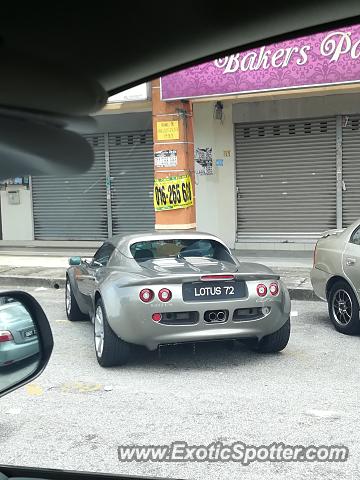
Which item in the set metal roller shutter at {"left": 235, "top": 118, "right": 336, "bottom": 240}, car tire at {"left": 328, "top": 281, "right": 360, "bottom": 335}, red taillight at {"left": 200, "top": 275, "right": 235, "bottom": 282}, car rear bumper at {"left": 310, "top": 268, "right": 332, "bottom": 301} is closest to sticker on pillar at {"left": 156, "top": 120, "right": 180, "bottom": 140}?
metal roller shutter at {"left": 235, "top": 118, "right": 336, "bottom": 240}

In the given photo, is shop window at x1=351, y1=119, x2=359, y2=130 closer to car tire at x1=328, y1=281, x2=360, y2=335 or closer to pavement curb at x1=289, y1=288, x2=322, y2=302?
pavement curb at x1=289, y1=288, x2=322, y2=302

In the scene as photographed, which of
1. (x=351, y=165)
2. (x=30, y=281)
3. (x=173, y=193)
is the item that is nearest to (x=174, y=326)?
(x=30, y=281)

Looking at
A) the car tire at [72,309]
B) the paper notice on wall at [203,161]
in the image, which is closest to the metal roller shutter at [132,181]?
the paper notice on wall at [203,161]

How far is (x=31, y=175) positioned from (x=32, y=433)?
10.3 feet

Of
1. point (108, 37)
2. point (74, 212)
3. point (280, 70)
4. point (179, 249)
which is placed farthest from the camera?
point (74, 212)

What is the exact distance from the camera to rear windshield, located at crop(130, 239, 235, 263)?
6.60 metres

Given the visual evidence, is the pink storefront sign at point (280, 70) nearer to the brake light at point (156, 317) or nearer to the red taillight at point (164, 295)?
the red taillight at point (164, 295)

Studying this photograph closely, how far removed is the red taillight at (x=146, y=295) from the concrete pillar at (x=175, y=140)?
6931 millimetres

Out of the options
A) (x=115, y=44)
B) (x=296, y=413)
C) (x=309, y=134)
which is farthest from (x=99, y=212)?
(x=115, y=44)

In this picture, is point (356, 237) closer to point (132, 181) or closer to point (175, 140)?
point (175, 140)

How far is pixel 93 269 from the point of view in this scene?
7098 millimetres

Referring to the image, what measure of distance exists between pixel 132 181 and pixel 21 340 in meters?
13.3

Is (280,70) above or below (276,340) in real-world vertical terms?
above

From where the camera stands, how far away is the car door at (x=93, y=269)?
683 cm
